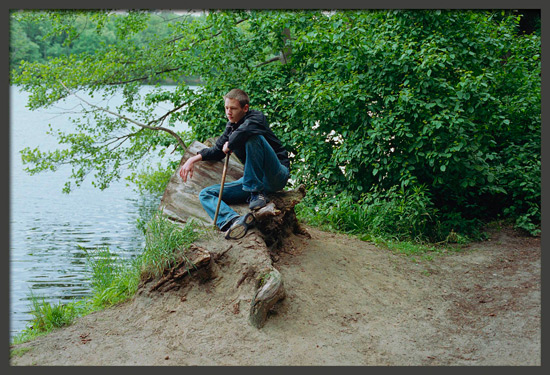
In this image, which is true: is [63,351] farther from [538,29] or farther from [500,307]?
[538,29]

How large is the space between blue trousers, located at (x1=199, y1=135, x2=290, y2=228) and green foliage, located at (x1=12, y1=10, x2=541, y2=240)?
2.26m

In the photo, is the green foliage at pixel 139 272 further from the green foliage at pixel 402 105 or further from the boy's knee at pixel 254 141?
the green foliage at pixel 402 105

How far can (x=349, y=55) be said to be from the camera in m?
7.71

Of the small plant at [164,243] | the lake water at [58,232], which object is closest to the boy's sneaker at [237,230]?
the small plant at [164,243]

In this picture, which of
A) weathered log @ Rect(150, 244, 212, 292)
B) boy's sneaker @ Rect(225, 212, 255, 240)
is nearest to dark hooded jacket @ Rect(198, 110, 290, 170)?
boy's sneaker @ Rect(225, 212, 255, 240)

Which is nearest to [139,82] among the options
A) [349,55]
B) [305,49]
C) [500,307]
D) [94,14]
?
[94,14]

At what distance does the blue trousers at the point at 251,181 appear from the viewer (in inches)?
215

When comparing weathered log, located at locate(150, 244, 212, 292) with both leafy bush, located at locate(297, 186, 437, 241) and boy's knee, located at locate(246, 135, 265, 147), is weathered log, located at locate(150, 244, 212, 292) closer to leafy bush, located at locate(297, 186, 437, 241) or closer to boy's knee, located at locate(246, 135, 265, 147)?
boy's knee, located at locate(246, 135, 265, 147)

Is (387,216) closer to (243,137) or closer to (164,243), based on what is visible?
(243,137)

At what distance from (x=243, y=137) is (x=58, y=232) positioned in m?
9.32

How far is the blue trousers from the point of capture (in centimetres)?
545

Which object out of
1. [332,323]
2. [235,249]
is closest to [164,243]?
[235,249]

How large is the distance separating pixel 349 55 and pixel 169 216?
12.1 feet

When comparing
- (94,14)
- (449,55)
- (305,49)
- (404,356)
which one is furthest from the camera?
(94,14)
